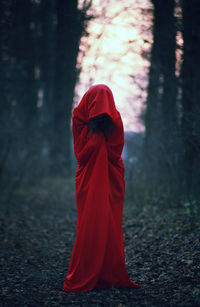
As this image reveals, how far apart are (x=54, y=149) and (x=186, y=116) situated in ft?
35.8

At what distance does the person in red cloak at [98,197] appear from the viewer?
151 inches

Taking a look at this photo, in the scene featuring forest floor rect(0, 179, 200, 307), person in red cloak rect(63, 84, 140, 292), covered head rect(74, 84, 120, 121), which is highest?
covered head rect(74, 84, 120, 121)

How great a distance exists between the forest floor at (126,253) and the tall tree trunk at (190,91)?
74cm

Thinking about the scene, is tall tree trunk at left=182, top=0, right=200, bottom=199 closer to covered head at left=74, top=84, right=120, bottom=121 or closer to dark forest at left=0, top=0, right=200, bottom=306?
dark forest at left=0, top=0, right=200, bottom=306

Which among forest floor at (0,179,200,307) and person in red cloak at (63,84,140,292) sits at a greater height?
person in red cloak at (63,84,140,292)

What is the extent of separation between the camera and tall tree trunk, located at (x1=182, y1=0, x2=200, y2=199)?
264 inches

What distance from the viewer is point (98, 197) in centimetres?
396

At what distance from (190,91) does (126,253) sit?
3.79 m

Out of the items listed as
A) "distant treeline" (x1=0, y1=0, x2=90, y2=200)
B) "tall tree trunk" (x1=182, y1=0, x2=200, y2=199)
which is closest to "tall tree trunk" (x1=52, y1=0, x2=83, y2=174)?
"distant treeline" (x1=0, y1=0, x2=90, y2=200)

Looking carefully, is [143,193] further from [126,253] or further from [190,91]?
[126,253]

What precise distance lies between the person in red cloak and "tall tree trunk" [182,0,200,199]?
2811 millimetres

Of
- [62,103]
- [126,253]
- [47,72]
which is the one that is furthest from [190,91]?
[47,72]

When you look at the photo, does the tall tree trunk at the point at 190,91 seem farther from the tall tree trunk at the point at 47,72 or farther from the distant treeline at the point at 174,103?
the tall tree trunk at the point at 47,72

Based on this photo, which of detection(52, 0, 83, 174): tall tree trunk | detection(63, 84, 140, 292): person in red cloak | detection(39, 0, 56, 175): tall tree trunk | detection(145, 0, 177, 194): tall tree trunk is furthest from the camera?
detection(52, 0, 83, 174): tall tree trunk
